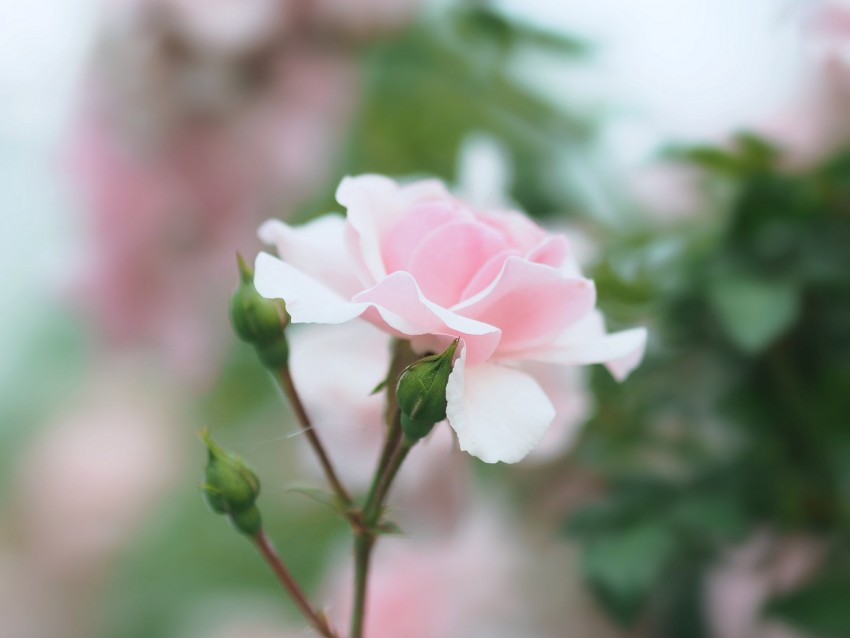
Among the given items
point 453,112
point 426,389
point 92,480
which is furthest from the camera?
point 92,480

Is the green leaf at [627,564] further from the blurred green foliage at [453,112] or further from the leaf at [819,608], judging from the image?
the blurred green foliage at [453,112]

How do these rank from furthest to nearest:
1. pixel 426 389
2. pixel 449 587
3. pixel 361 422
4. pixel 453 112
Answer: pixel 453 112 < pixel 449 587 < pixel 361 422 < pixel 426 389

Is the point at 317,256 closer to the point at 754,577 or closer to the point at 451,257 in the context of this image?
the point at 451,257

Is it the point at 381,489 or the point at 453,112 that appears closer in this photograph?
the point at 381,489

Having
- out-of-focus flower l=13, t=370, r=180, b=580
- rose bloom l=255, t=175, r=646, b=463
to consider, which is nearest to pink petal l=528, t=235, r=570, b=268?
rose bloom l=255, t=175, r=646, b=463

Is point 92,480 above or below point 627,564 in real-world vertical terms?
below

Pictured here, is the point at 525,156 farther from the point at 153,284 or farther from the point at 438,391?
the point at 438,391

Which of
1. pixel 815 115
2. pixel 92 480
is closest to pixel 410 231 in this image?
pixel 815 115
